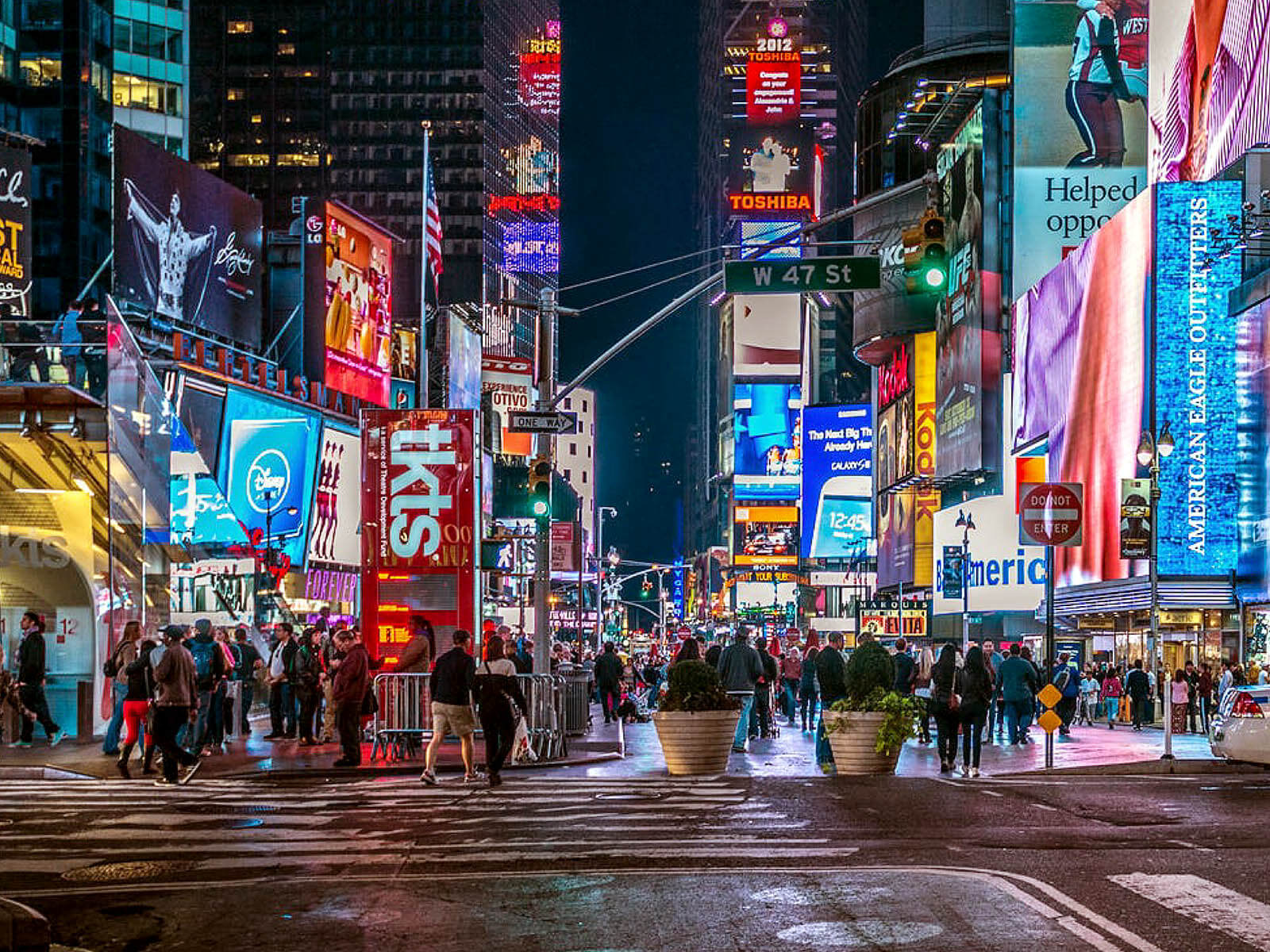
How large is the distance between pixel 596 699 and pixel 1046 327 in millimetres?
21286

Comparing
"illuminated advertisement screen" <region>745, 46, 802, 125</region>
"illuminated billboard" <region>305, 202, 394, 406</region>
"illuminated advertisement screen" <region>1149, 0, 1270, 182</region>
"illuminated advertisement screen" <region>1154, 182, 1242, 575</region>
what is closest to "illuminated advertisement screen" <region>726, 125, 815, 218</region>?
"illuminated advertisement screen" <region>745, 46, 802, 125</region>

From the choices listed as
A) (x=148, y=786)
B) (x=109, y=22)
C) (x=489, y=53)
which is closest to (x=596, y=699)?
(x=148, y=786)

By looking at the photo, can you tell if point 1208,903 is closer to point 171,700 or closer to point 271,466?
point 171,700

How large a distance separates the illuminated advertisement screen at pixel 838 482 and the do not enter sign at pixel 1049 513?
320 feet

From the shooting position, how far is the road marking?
892 cm

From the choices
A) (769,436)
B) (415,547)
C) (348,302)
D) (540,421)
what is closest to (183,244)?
(348,302)

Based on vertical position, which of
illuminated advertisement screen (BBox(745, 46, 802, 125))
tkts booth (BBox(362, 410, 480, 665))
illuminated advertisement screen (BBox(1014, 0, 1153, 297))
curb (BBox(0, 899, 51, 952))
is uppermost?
illuminated advertisement screen (BBox(745, 46, 802, 125))

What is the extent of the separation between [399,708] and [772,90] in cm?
16823

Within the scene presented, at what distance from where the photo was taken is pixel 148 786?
19.3 meters

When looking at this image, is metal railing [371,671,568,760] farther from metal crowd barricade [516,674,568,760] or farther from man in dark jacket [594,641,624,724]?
man in dark jacket [594,641,624,724]

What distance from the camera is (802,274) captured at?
838 inches

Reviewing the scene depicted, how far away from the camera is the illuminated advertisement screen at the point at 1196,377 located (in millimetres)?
47438

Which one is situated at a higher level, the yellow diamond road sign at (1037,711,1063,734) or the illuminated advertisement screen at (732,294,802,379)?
the illuminated advertisement screen at (732,294,802,379)

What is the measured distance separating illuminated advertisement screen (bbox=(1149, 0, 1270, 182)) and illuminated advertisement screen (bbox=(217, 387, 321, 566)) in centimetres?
2823
